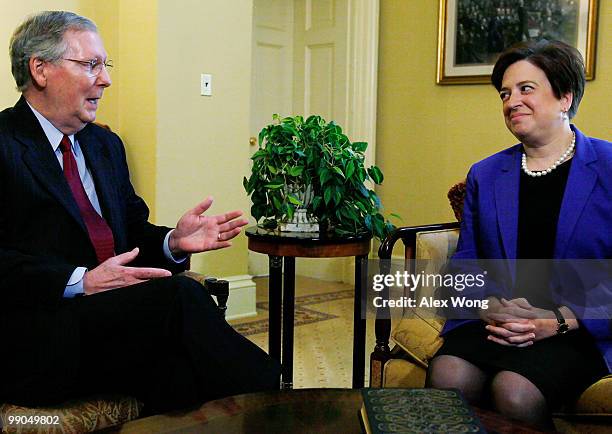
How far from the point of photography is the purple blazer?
82.0 inches

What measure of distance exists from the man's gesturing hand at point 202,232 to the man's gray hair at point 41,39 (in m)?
0.59

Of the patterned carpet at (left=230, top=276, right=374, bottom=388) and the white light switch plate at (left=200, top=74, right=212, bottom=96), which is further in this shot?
the white light switch plate at (left=200, top=74, right=212, bottom=96)

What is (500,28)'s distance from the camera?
4.72 metres

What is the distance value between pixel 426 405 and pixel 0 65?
3.18 meters

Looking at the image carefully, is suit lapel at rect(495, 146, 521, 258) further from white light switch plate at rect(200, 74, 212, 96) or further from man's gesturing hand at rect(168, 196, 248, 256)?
white light switch plate at rect(200, 74, 212, 96)

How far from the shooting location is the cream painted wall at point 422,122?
16.0ft

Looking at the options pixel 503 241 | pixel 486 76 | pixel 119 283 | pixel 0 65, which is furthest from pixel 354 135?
pixel 119 283

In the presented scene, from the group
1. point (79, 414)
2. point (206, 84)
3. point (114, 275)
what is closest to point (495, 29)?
point (206, 84)

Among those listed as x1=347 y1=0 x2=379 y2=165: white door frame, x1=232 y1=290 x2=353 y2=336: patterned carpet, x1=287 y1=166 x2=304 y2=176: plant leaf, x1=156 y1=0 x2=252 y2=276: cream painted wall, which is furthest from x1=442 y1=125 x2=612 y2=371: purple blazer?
x1=347 y1=0 x2=379 y2=165: white door frame

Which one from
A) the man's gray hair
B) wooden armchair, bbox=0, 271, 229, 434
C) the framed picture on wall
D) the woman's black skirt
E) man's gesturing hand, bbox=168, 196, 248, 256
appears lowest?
wooden armchair, bbox=0, 271, 229, 434

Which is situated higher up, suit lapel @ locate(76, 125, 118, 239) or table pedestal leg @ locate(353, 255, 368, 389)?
suit lapel @ locate(76, 125, 118, 239)

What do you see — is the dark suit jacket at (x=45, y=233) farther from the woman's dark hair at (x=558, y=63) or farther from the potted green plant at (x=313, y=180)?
the woman's dark hair at (x=558, y=63)

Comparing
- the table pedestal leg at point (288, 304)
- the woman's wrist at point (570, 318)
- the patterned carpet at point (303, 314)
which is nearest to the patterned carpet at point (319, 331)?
the patterned carpet at point (303, 314)

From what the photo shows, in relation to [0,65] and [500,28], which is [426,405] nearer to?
[0,65]
